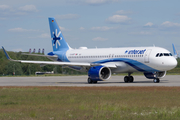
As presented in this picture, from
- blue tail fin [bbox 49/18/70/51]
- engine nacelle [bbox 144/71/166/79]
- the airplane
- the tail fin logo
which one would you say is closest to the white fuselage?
the airplane

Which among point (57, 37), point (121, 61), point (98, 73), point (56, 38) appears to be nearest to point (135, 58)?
point (121, 61)

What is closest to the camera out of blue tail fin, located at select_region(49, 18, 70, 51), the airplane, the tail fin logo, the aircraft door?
the airplane

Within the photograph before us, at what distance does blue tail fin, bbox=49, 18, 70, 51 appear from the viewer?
50281 mm

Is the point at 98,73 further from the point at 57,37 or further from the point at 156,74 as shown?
the point at 57,37

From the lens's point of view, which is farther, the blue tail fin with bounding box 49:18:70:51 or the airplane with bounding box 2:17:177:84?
the blue tail fin with bounding box 49:18:70:51

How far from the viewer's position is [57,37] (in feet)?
167

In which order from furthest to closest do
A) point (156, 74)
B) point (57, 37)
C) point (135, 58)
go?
point (57, 37) → point (156, 74) → point (135, 58)

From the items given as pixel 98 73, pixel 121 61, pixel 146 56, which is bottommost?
pixel 98 73

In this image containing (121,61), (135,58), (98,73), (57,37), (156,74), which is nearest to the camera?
(98,73)

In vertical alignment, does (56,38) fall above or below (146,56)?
above

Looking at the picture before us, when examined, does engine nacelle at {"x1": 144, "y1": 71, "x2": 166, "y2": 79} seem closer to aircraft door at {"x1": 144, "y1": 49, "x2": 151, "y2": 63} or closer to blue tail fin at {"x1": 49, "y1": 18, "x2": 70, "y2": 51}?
aircraft door at {"x1": 144, "y1": 49, "x2": 151, "y2": 63}
